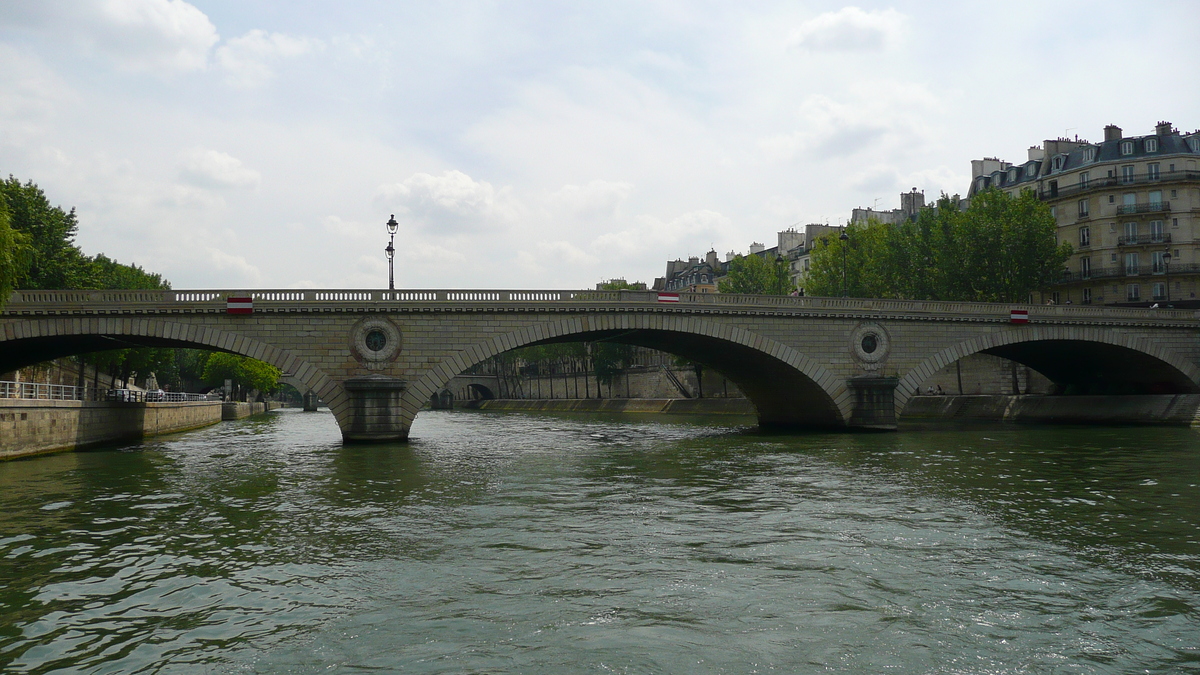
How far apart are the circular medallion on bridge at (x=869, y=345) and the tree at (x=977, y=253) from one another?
1823cm

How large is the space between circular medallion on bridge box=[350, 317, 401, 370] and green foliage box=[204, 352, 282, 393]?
70.2m

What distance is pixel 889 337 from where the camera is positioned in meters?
43.7

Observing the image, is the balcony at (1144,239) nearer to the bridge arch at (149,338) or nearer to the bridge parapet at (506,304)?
the bridge parapet at (506,304)

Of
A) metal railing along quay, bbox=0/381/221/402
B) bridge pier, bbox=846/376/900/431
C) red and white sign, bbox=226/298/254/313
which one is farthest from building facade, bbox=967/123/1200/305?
metal railing along quay, bbox=0/381/221/402

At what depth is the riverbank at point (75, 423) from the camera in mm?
28797

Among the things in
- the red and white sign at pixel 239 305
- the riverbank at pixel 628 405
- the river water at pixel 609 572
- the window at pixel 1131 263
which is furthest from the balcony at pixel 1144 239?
the red and white sign at pixel 239 305

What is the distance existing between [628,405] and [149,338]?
6128 cm

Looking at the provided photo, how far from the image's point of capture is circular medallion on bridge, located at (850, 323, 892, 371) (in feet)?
141

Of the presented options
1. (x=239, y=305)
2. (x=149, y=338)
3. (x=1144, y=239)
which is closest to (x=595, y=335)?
(x=239, y=305)

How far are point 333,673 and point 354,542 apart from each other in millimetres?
6466

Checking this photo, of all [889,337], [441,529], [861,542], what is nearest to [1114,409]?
[889,337]

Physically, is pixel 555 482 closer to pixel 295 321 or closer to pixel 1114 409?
pixel 295 321

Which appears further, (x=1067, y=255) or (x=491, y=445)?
(x=1067, y=255)

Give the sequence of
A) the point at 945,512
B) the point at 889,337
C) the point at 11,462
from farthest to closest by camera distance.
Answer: the point at 889,337 → the point at 11,462 → the point at 945,512
